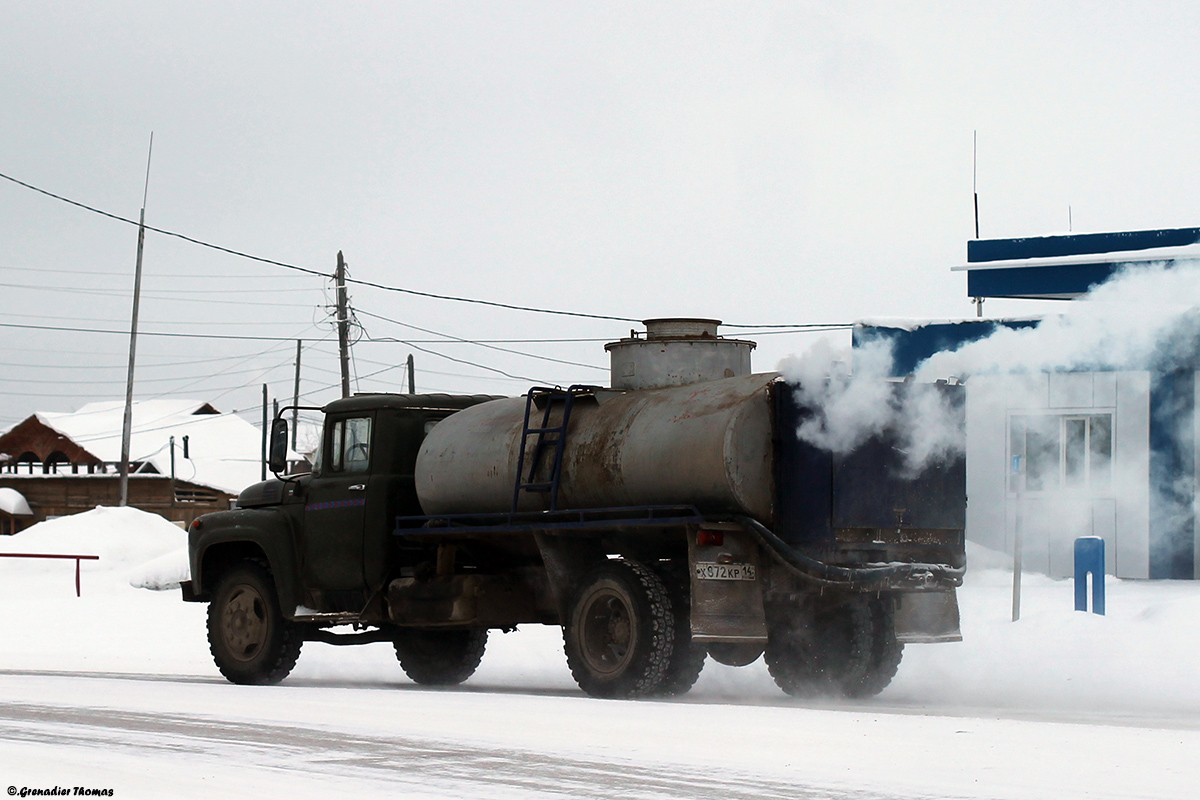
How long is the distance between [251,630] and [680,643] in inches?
210

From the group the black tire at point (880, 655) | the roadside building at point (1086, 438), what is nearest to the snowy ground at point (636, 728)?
the black tire at point (880, 655)

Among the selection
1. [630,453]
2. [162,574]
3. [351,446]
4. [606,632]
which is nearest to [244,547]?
[351,446]

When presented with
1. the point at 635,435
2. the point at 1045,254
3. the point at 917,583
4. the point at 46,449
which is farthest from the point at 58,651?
the point at 46,449

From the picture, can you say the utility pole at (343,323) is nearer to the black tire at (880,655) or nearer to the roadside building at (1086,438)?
the roadside building at (1086,438)

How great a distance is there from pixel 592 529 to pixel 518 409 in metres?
1.76

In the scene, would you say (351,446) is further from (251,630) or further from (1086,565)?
(1086,565)

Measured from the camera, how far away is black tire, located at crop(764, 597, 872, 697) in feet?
44.1

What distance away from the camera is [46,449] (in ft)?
242

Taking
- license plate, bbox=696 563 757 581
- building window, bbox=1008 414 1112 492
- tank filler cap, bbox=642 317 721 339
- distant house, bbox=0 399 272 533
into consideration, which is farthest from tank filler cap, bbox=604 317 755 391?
distant house, bbox=0 399 272 533

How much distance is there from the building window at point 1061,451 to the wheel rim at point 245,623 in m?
13.3

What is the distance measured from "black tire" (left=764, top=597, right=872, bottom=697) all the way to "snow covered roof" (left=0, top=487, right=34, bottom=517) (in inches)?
2184

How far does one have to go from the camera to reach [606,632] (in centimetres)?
1328

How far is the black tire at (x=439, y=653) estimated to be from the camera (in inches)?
643

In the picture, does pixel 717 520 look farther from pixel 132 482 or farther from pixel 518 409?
pixel 132 482
